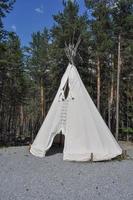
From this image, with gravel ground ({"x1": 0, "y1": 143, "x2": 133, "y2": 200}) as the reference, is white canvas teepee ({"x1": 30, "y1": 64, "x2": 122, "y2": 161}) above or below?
above

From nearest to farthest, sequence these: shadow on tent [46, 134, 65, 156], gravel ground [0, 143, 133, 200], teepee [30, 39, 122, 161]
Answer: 1. gravel ground [0, 143, 133, 200]
2. teepee [30, 39, 122, 161]
3. shadow on tent [46, 134, 65, 156]

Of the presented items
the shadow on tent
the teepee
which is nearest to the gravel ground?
the teepee

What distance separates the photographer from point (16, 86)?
28.2m

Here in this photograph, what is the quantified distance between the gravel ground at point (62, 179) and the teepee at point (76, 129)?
46 centimetres

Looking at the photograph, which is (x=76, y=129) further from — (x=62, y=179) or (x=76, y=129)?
(x=62, y=179)

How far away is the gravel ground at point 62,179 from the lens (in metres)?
7.37

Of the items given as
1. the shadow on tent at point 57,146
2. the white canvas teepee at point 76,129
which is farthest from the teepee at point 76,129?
the shadow on tent at point 57,146

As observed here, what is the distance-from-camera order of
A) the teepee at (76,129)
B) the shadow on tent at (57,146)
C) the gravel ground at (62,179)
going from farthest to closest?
the shadow on tent at (57,146), the teepee at (76,129), the gravel ground at (62,179)

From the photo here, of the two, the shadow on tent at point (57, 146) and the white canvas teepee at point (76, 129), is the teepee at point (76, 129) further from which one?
Answer: the shadow on tent at point (57, 146)

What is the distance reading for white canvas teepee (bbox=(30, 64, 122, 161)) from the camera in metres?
12.6

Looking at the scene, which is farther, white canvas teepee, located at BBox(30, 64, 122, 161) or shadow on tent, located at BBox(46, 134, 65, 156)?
shadow on tent, located at BBox(46, 134, 65, 156)

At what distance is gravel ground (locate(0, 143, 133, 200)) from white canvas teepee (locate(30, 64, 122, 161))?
1.52ft

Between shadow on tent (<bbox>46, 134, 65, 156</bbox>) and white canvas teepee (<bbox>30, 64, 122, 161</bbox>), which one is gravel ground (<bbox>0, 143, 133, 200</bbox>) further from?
shadow on tent (<bbox>46, 134, 65, 156</bbox>)

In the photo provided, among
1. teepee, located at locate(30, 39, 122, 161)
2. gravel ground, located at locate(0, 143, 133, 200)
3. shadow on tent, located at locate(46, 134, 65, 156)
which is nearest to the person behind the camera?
gravel ground, located at locate(0, 143, 133, 200)
